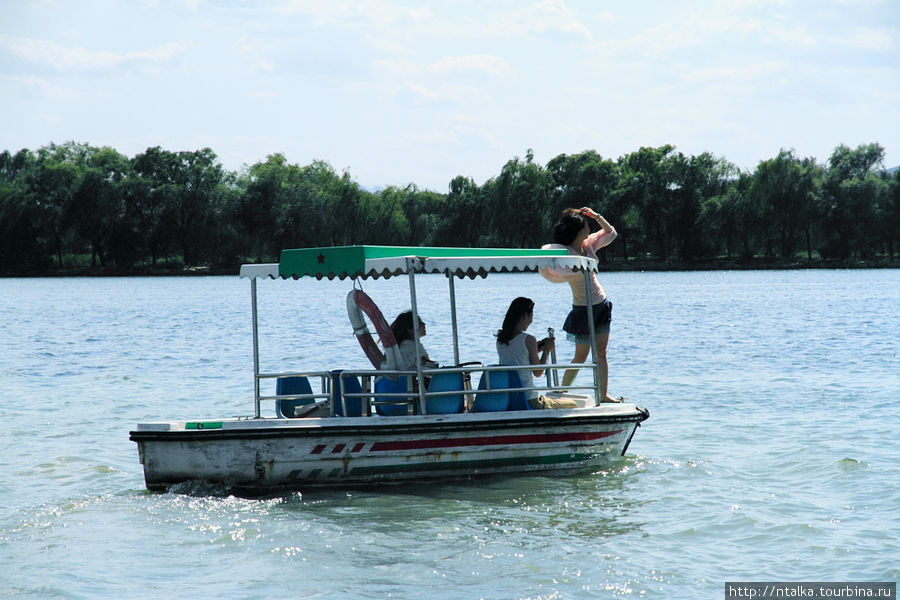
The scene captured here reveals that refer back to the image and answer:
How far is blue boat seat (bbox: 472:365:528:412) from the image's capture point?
10750 millimetres

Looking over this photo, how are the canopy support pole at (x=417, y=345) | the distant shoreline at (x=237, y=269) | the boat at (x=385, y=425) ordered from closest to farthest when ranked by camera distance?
the canopy support pole at (x=417, y=345) → the boat at (x=385, y=425) → the distant shoreline at (x=237, y=269)

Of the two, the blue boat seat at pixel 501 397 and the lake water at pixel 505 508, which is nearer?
the lake water at pixel 505 508

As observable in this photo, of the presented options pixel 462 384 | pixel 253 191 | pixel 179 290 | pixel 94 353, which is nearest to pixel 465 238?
pixel 253 191

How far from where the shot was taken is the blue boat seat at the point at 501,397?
10.8 meters

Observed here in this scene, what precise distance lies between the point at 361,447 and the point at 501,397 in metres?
1.59

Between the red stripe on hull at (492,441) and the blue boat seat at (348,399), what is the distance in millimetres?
576

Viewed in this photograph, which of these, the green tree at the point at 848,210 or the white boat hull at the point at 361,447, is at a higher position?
the green tree at the point at 848,210

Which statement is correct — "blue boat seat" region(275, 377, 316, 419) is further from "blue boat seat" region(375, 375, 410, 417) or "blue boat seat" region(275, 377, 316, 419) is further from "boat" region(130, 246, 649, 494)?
"blue boat seat" region(375, 375, 410, 417)

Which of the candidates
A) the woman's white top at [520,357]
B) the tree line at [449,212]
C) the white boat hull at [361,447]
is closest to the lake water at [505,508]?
the white boat hull at [361,447]

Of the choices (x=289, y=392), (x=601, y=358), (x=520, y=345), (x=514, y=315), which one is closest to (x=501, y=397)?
(x=520, y=345)

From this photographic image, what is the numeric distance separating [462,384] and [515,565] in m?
2.87

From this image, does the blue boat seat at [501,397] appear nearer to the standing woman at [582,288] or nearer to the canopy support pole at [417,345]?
the canopy support pole at [417,345]

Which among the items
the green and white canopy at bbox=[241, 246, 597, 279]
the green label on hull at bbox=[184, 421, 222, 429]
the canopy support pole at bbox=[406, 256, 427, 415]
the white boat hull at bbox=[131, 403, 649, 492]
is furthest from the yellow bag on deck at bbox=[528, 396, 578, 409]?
the green label on hull at bbox=[184, 421, 222, 429]

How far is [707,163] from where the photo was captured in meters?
93.2
